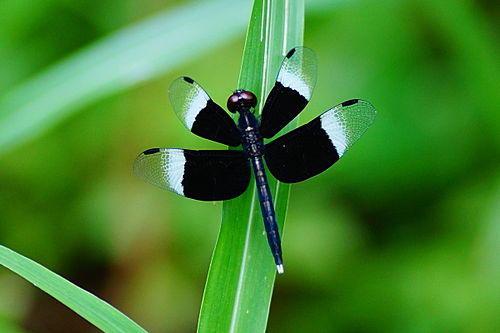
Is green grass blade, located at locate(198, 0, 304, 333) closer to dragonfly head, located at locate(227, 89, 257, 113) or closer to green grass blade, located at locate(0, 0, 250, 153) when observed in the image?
dragonfly head, located at locate(227, 89, 257, 113)

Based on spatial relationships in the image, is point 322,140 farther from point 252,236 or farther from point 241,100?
point 252,236

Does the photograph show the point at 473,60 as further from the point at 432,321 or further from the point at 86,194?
the point at 86,194

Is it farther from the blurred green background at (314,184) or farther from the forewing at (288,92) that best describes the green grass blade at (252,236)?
the blurred green background at (314,184)

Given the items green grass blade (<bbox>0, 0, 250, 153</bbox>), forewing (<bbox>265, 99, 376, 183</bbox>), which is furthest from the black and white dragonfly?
green grass blade (<bbox>0, 0, 250, 153</bbox>)

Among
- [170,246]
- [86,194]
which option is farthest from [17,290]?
[170,246]

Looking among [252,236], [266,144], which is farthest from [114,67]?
[252,236]

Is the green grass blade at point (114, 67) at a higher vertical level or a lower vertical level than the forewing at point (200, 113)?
higher

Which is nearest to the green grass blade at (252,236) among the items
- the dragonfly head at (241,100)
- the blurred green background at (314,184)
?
the dragonfly head at (241,100)
